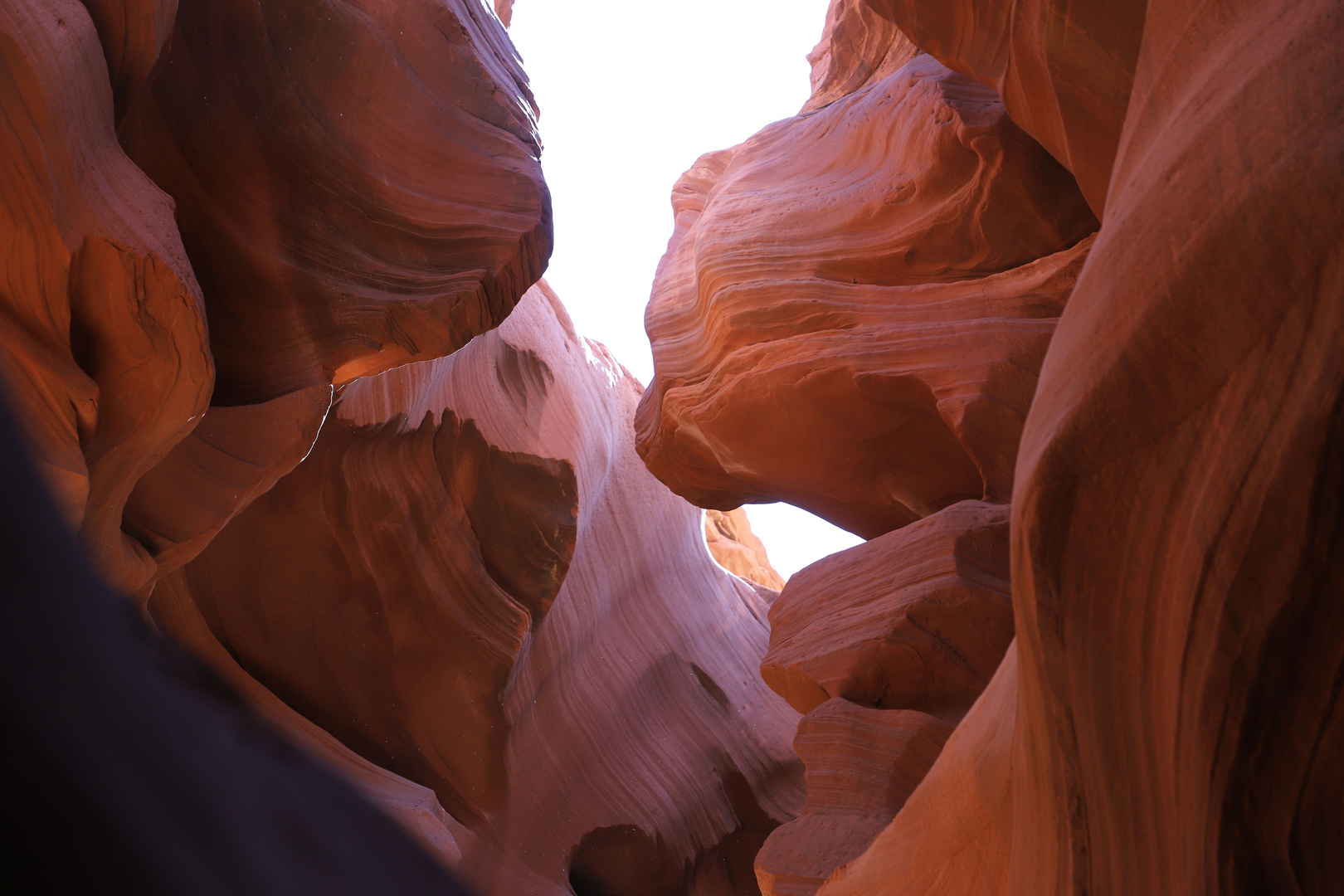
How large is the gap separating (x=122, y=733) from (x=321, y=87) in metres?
3.88

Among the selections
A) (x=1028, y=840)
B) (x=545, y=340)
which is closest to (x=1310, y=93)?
(x=1028, y=840)

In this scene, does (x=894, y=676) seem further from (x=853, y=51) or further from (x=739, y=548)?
(x=739, y=548)

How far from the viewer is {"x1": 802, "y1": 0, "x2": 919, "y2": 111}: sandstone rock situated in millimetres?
5969

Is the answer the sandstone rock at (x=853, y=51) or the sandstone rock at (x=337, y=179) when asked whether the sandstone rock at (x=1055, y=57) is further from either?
the sandstone rock at (x=853, y=51)

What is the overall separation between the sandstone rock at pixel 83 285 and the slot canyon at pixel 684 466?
0.01 meters

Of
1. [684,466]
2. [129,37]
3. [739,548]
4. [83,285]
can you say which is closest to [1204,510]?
[83,285]

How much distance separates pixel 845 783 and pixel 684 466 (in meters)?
2.34

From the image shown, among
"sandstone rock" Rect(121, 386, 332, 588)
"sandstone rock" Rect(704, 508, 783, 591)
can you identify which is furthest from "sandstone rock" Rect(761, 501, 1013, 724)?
"sandstone rock" Rect(704, 508, 783, 591)

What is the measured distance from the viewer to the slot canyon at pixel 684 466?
5.51ft

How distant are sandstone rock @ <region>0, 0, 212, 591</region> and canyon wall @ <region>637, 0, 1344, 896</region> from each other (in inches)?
99.1

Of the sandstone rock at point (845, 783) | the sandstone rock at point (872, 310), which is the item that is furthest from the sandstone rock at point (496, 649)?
the sandstone rock at point (845, 783)

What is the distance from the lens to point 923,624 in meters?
3.97

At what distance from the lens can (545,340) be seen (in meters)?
7.60

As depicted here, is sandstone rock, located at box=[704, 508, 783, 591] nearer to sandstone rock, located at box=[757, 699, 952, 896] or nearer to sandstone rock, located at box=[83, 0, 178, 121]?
sandstone rock, located at box=[757, 699, 952, 896]
